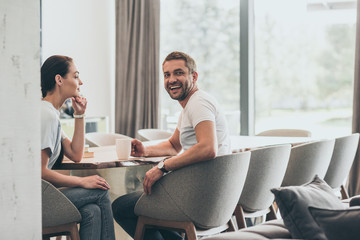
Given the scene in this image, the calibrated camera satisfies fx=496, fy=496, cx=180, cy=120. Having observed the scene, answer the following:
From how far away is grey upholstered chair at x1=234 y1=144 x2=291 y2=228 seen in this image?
9.04 ft

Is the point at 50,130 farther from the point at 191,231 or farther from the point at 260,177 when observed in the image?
the point at 260,177

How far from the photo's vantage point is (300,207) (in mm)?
1653

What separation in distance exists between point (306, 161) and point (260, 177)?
556 mm

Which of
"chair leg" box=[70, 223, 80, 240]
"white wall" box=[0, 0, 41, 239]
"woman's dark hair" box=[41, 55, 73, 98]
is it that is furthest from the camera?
"woman's dark hair" box=[41, 55, 73, 98]

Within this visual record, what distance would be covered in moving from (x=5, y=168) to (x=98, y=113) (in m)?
5.22

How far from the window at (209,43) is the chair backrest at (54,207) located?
4073 mm

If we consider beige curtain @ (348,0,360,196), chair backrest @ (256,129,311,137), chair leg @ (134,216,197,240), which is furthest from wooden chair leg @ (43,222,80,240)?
beige curtain @ (348,0,360,196)

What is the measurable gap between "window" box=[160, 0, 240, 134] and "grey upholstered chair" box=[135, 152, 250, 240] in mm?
3860

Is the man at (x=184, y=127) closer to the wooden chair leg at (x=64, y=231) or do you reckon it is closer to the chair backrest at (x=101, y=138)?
the wooden chair leg at (x=64, y=231)

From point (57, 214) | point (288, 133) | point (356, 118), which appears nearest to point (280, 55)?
point (356, 118)

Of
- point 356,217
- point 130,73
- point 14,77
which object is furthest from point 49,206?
point 130,73

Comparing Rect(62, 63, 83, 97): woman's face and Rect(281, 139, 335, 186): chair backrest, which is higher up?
Rect(62, 63, 83, 97): woman's face

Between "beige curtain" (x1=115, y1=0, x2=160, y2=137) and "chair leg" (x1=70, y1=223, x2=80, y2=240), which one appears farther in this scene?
"beige curtain" (x1=115, y1=0, x2=160, y2=137)

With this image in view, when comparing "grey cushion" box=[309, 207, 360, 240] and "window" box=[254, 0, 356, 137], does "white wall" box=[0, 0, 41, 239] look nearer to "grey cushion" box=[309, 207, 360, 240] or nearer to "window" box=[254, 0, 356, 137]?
"grey cushion" box=[309, 207, 360, 240]
